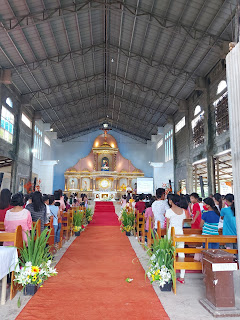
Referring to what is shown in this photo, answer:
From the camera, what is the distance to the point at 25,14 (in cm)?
1020

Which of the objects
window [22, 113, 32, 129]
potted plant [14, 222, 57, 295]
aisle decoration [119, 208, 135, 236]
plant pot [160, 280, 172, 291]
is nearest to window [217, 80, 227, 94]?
aisle decoration [119, 208, 135, 236]

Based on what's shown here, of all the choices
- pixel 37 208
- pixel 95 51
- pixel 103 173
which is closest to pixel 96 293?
pixel 37 208

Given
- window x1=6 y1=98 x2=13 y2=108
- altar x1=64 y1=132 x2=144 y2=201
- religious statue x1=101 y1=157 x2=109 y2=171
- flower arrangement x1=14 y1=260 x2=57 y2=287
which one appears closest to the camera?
flower arrangement x1=14 y1=260 x2=57 y2=287

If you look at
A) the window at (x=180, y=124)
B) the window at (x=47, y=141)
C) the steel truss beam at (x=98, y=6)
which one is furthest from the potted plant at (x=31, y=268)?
the window at (x=47, y=141)

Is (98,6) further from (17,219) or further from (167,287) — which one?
(167,287)

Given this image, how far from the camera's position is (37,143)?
21.9 meters

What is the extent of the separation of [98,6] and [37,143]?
1358cm

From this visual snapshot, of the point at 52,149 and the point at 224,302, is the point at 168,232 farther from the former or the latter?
the point at 52,149

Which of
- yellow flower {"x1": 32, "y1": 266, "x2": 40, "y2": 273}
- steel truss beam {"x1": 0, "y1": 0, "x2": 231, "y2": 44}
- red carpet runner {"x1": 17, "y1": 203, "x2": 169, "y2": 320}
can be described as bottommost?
red carpet runner {"x1": 17, "y1": 203, "x2": 169, "y2": 320}

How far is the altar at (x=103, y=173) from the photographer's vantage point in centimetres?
2756

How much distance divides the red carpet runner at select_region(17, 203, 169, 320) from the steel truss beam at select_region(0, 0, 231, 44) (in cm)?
913

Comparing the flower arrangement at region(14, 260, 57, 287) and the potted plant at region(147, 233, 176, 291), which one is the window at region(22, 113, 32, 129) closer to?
the flower arrangement at region(14, 260, 57, 287)

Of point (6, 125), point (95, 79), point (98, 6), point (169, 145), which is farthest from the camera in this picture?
point (169, 145)

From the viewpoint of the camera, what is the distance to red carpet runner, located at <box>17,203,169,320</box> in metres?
2.96
